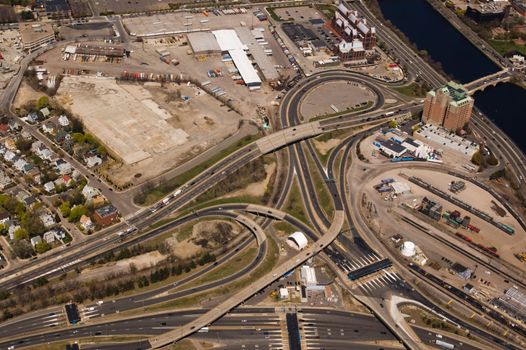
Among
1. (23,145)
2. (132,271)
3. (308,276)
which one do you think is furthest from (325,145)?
(23,145)

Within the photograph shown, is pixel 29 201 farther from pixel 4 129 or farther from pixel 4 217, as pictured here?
pixel 4 129

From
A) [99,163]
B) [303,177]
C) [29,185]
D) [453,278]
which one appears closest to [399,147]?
[303,177]

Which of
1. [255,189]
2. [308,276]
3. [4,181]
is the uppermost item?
[4,181]

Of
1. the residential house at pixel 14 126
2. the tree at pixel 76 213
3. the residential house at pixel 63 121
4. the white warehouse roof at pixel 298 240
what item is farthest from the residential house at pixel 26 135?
the white warehouse roof at pixel 298 240

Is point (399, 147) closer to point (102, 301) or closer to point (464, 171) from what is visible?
point (464, 171)

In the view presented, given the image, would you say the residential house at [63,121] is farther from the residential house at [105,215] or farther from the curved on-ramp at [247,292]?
the curved on-ramp at [247,292]
